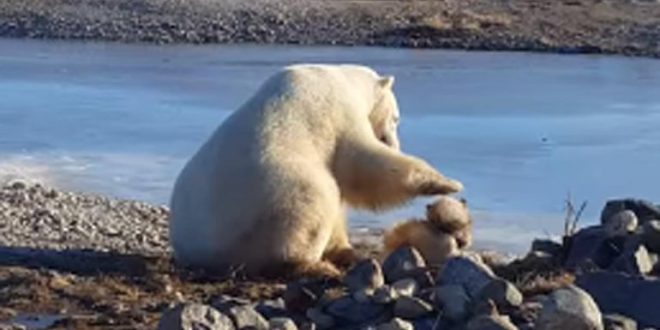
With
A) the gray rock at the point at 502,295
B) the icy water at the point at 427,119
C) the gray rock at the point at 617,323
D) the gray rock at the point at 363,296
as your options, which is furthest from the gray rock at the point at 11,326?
the icy water at the point at 427,119

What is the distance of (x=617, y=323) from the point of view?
285 inches

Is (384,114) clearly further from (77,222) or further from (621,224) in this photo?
(77,222)

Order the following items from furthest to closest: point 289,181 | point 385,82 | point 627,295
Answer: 1. point 385,82
2. point 289,181
3. point 627,295

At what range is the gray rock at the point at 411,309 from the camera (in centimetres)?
762

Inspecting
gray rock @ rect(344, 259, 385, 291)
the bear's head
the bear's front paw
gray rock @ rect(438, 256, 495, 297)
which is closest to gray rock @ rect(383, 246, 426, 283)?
gray rock @ rect(344, 259, 385, 291)

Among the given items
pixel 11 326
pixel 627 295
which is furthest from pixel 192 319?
pixel 627 295

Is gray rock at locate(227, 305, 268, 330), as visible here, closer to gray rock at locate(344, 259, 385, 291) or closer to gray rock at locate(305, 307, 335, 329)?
gray rock at locate(305, 307, 335, 329)

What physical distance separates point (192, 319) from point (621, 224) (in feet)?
10.4

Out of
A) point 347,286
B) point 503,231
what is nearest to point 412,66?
point 503,231

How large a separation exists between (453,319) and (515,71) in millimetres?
20132

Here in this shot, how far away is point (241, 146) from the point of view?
31.6 feet

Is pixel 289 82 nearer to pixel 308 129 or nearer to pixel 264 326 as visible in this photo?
pixel 308 129

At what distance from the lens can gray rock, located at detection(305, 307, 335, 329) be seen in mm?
7695

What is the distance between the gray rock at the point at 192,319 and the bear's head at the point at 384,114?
3.80m
